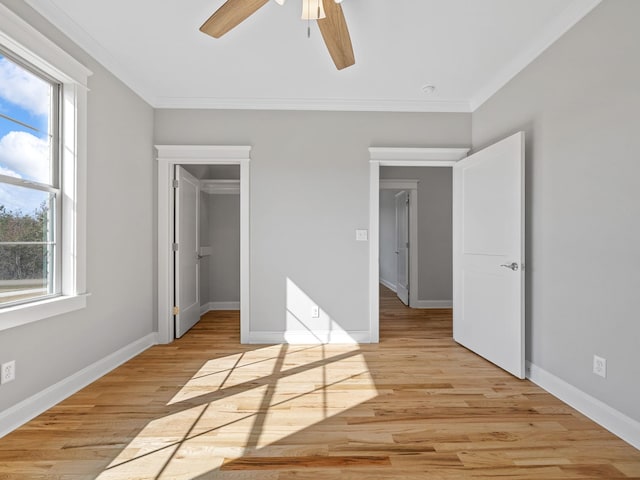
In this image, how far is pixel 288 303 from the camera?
352 centimetres

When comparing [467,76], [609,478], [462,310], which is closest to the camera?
[609,478]

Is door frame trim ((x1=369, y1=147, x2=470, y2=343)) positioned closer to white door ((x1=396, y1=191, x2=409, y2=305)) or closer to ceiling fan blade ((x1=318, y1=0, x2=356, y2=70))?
ceiling fan blade ((x1=318, y1=0, x2=356, y2=70))

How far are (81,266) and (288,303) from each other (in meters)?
1.83

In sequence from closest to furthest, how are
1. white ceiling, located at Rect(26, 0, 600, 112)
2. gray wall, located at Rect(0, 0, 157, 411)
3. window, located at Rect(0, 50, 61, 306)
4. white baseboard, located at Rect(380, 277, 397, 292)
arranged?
window, located at Rect(0, 50, 61, 306), gray wall, located at Rect(0, 0, 157, 411), white ceiling, located at Rect(26, 0, 600, 112), white baseboard, located at Rect(380, 277, 397, 292)

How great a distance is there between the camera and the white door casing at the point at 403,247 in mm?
5734

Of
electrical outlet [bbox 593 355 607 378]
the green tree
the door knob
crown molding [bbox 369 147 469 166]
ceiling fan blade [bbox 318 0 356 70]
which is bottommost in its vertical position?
electrical outlet [bbox 593 355 607 378]

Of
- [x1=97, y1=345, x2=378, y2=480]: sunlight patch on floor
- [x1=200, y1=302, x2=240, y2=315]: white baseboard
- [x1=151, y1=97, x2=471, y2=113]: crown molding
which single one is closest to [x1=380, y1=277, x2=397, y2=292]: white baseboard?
[x1=200, y1=302, x2=240, y2=315]: white baseboard

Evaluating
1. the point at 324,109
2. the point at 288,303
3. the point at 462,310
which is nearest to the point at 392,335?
the point at 462,310

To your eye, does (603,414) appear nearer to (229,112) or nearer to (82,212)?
(82,212)

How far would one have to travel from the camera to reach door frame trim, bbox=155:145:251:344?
11.4ft

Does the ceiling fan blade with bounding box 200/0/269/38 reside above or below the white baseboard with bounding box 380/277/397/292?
above

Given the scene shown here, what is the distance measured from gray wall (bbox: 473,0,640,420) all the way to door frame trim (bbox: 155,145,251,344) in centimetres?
254

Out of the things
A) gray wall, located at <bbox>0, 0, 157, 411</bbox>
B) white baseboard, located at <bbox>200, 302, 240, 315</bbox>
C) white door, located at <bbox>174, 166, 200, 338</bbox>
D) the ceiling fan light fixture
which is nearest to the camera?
the ceiling fan light fixture

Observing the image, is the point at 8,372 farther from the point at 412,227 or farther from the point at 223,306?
the point at 412,227
